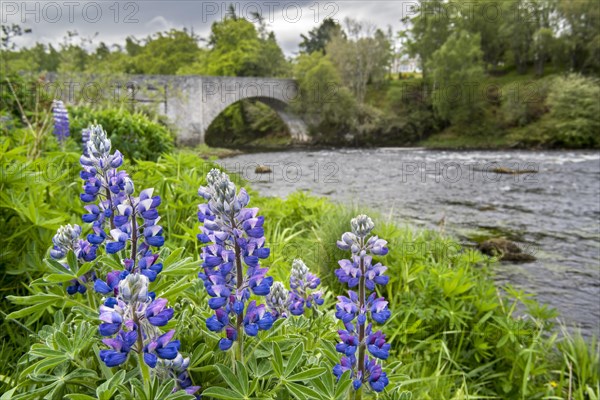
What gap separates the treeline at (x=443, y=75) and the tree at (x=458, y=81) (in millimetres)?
75

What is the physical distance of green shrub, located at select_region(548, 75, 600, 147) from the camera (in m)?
26.1

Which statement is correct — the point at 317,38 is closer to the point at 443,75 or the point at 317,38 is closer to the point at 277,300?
the point at 443,75

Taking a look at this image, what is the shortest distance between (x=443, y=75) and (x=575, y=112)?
9.91 meters

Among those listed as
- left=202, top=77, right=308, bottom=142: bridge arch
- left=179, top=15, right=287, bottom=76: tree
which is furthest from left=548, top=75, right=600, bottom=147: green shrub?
left=179, top=15, right=287, bottom=76: tree

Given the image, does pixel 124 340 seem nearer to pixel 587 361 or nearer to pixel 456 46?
pixel 587 361

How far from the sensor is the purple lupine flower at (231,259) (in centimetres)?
107

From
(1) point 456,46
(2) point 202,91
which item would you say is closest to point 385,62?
(1) point 456,46

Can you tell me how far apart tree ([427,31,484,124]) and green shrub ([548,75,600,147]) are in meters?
5.22

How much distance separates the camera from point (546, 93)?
32125mm

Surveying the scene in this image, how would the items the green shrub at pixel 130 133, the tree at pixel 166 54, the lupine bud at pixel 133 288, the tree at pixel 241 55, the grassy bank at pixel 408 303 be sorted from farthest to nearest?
the tree at pixel 166 54
the tree at pixel 241 55
the green shrub at pixel 130 133
the grassy bank at pixel 408 303
the lupine bud at pixel 133 288

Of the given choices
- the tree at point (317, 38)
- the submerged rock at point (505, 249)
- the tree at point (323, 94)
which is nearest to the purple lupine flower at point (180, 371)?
the submerged rock at point (505, 249)

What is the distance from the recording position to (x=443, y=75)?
33750 millimetres

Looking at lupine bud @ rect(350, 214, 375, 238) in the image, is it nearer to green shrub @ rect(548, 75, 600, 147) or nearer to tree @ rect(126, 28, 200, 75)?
green shrub @ rect(548, 75, 600, 147)

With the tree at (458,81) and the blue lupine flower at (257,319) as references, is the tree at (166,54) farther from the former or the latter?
the blue lupine flower at (257,319)
